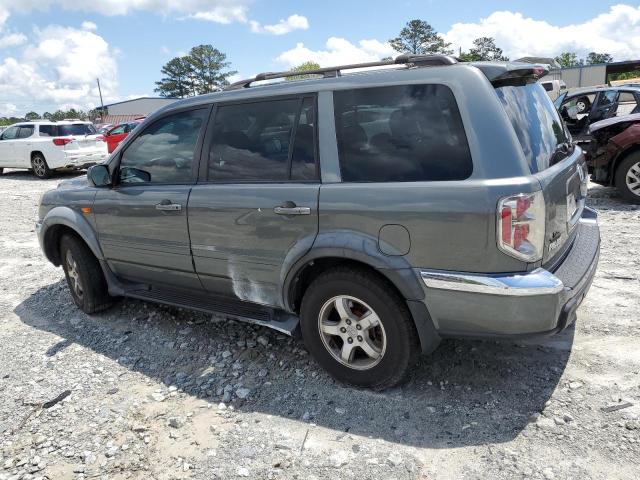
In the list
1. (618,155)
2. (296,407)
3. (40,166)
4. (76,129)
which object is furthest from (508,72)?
(40,166)

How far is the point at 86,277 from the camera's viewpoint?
456 cm

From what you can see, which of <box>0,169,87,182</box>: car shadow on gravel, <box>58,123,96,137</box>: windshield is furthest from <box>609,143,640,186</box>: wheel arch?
<box>58,123,96,137</box>: windshield

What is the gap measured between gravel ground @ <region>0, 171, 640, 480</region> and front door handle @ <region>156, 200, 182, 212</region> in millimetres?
1075

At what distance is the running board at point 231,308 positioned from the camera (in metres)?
3.42

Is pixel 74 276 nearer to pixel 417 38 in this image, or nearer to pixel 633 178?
pixel 633 178

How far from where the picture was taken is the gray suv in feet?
8.45

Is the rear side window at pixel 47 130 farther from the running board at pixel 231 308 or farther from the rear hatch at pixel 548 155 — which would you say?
the rear hatch at pixel 548 155

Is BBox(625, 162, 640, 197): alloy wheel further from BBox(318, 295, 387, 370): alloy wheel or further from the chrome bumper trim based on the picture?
BBox(318, 295, 387, 370): alloy wheel

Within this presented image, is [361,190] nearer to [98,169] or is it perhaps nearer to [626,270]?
[98,169]

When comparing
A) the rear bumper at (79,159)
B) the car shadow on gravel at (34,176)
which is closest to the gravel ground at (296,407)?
the rear bumper at (79,159)

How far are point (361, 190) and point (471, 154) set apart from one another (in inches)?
24.2

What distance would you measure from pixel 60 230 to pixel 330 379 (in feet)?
9.92

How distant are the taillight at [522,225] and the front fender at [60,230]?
333cm

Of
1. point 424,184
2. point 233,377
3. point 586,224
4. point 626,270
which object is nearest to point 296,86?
point 424,184
